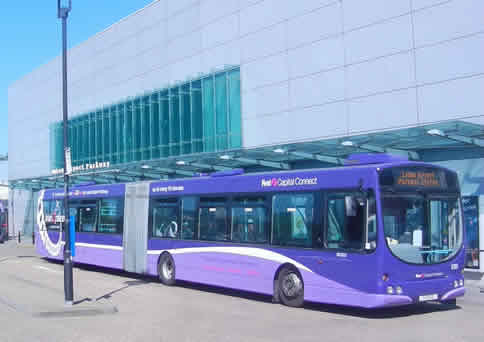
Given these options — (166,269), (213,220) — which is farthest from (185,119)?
(213,220)

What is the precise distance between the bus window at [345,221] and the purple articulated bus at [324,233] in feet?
0.07

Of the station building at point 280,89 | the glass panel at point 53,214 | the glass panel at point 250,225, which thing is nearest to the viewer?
the glass panel at point 250,225

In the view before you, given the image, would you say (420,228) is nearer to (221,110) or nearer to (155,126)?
(221,110)

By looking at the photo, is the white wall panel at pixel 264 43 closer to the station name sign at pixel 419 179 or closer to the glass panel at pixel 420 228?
the station name sign at pixel 419 179

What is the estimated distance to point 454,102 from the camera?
2056cm

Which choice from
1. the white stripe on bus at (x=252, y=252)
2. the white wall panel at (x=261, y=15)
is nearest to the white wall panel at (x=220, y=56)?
the white wall panel at (x=261, y=15)

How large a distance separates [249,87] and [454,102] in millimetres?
11153

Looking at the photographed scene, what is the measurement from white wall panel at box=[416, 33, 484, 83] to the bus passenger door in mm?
10188

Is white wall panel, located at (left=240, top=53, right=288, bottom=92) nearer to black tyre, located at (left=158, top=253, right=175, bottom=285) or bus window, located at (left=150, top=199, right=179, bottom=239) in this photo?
bus window, located at (left=150, top=199, right=179, bottom=239)

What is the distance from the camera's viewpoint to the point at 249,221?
15438 millimetres

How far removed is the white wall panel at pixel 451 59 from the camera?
2000 centimetres

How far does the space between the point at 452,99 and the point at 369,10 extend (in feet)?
16.8

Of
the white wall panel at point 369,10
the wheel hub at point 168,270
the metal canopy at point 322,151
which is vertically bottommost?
the wheel hub at point 168,270

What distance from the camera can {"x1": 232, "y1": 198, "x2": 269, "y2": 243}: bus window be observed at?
14969 mm
